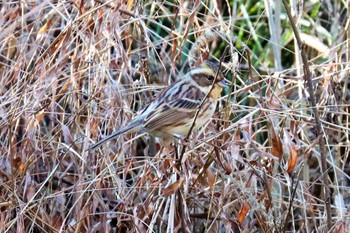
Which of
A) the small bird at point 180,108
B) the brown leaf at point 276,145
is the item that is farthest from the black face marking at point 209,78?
the brown leaf at point 276,145

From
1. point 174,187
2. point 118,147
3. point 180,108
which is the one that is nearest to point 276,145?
point 174,187

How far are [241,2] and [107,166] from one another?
5.87 ft

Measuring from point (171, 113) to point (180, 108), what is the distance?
1.5 inches

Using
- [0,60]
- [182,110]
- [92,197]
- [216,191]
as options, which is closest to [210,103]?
[182,110]

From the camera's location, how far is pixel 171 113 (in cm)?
293

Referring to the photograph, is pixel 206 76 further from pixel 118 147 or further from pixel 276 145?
pixel 276 145

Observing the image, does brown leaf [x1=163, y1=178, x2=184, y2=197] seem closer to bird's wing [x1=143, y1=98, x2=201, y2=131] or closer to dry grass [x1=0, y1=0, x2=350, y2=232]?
dry grass [x1=0, y1=0, x2=350, y2=232]

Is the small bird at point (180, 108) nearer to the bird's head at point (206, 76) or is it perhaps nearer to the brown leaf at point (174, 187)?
the bird's head at point (206, 76)

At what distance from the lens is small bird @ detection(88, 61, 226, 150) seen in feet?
9.30

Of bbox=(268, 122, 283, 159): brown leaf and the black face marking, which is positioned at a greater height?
the black face marking

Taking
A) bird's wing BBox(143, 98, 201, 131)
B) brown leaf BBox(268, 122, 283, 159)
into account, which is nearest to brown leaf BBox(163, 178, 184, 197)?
brown leaf BBox(268, 122, 283, 159)

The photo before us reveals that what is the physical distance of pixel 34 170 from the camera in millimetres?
3229

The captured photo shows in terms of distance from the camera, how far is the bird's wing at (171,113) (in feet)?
9.34

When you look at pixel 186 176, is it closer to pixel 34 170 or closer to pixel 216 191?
pixel 216 191
